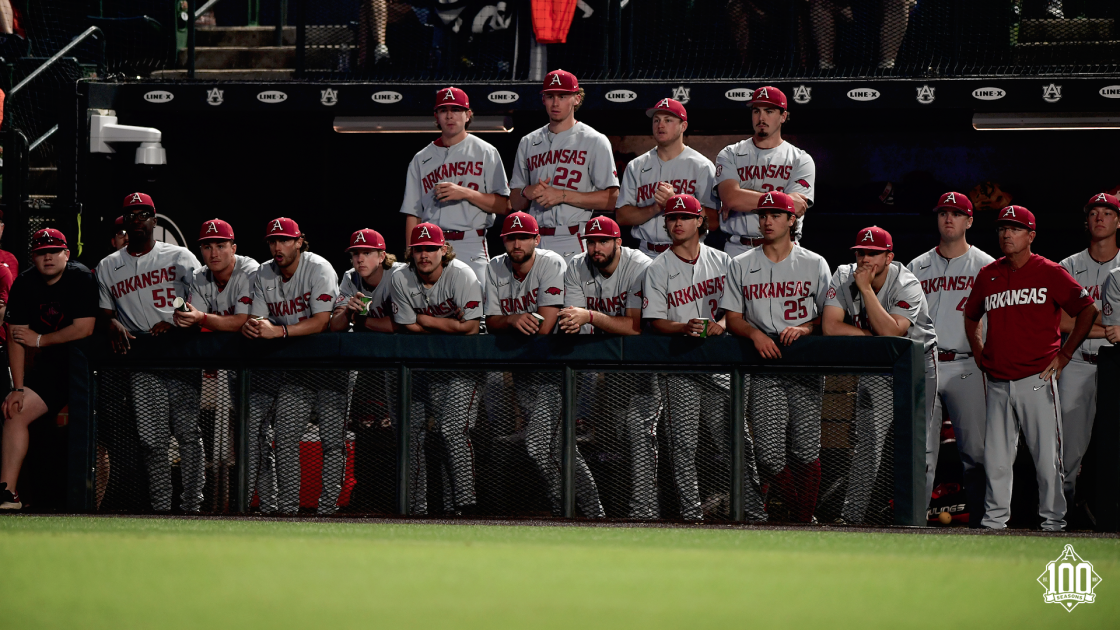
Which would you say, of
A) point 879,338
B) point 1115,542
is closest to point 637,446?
point 879,338

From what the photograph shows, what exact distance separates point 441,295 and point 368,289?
2.52 feet

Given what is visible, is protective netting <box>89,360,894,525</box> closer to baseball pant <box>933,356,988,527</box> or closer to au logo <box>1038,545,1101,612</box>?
au logo <box>1038,545,1101,612</box>

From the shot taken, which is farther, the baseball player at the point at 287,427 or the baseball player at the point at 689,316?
the baseball player at the point at 287,427

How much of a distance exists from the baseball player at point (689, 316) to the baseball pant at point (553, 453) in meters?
0.42

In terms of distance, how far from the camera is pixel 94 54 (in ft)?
33.2

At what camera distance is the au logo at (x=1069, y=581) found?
12.7ft

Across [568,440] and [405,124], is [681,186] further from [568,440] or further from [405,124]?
[405,124]

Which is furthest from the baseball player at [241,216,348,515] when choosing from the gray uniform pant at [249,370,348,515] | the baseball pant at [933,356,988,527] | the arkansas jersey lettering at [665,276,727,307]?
the baseball pant at [933,356,988,527]

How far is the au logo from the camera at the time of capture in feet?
12.7

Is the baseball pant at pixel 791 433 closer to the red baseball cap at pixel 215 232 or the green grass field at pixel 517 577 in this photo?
the green grass field at pixel 517 577

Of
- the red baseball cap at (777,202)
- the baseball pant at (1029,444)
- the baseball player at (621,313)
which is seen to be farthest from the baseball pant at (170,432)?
the baseball pant at (1029,444)

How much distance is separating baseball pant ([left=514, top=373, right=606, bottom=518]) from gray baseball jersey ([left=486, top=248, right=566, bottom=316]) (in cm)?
74

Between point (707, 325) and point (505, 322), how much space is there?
41.4 inches

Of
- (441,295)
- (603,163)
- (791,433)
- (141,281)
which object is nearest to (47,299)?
(141,281)
